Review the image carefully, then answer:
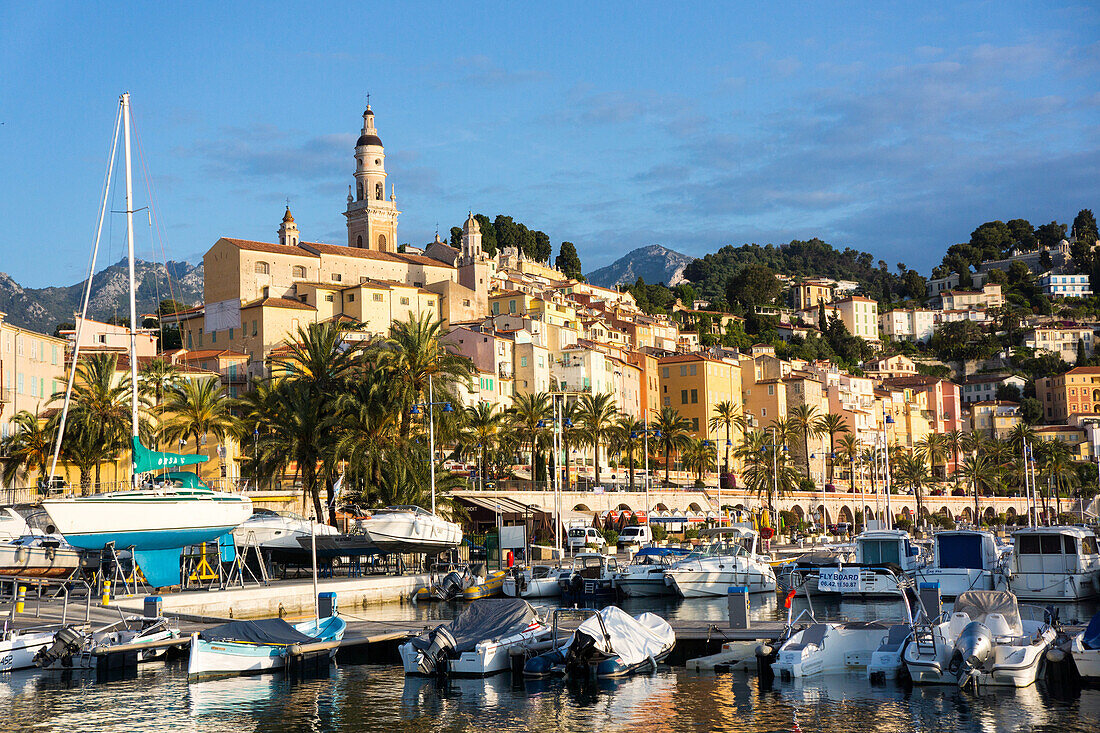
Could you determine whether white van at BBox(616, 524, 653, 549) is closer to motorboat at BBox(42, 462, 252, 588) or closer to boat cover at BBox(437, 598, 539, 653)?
motorboat at BBox(42, 462, 252, 588)

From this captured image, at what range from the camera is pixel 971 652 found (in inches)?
1046

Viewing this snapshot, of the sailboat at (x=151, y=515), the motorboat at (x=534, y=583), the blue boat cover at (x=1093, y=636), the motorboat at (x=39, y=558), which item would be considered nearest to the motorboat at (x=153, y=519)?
the sailboat at (x=151, y=515)

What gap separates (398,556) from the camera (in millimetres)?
55938

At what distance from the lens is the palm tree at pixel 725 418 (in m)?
125

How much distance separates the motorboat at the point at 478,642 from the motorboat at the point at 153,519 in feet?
42.3

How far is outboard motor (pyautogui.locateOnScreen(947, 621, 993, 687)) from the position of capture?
86.9 ft

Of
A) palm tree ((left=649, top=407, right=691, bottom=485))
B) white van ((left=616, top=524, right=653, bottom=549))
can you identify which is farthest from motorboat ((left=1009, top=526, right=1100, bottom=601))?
palm tree ((left=649, top=407, right=691, bottom=485))

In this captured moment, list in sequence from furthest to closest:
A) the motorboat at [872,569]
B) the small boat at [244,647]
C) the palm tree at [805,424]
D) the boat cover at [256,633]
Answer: the palm tree at [805,424] < the motorboat at [872,569] < the boat cover at [256,633] < the small boat at [244,647]

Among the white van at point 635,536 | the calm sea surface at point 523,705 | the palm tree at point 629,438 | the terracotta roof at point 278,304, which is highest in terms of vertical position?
the terracotta roof at point 278,304

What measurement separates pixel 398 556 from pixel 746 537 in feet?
57.3

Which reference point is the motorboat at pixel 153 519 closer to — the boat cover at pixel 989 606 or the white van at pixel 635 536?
the boat cover at pixel 989 606

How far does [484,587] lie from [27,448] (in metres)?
29.4

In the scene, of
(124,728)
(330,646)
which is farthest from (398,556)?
(124,728)

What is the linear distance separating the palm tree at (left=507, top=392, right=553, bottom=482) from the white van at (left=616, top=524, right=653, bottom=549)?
414 inches
